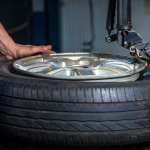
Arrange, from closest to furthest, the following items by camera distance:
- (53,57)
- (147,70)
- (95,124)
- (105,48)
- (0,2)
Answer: (95,124) → (147,70) → (53,57) → (0,2) → (105,48)

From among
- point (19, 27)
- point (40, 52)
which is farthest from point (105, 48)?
point (40, 52)

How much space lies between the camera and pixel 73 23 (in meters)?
6.07

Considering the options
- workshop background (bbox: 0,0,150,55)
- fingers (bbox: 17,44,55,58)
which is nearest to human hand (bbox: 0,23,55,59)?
fingers (bbox: 17,44,55,58)

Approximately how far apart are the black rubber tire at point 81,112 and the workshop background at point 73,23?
15.2ft

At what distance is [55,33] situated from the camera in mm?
5586

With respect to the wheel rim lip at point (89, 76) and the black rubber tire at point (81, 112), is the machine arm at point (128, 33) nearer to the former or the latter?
the wheel rim lip at point (89, 76)

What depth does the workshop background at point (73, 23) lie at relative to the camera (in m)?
5.69

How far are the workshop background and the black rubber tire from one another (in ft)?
15.2

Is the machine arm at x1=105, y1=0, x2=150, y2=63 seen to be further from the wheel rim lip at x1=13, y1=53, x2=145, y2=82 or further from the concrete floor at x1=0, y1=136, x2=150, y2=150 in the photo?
the concrete floor at x1=0, y1=136, x2=150, y2=150

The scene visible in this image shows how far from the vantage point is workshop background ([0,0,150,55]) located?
569 centimetres

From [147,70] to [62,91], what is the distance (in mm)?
698

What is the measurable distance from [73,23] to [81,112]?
531 centimetres

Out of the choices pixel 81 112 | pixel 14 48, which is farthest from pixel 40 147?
pixel 14 48

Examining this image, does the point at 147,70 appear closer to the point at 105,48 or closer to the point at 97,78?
the point at 97,78
